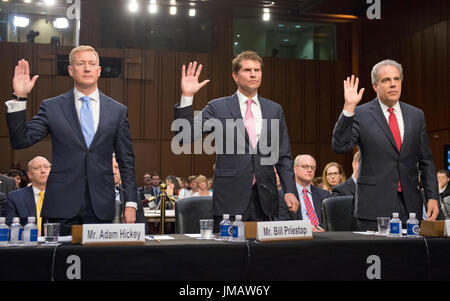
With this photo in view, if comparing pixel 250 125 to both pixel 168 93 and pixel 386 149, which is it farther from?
pixel 168 93

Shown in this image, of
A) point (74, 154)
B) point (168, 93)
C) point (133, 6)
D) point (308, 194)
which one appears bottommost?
point (308, 194)

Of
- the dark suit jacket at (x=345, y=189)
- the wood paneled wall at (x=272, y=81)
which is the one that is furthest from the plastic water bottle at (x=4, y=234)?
the wood paneled wall at (x=272, y=81)

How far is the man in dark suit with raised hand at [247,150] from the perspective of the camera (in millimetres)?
2697

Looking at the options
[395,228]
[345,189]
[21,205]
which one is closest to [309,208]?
[345,189]

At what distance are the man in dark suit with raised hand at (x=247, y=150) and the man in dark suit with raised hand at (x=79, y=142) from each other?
1.29 feet

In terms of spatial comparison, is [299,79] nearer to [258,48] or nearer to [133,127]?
[258,48]

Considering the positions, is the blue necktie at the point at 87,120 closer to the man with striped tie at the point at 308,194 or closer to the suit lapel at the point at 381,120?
the suit lapel at the point at 381,120

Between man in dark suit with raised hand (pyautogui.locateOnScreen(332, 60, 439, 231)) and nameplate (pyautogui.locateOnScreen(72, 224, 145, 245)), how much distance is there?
1139mm

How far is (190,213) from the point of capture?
3482 millimetres

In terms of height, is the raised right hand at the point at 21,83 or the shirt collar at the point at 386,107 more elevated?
the raised right hand at the point at 21,83

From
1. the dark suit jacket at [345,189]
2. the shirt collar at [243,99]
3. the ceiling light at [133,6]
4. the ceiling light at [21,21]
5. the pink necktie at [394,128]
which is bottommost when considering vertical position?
the dark suit jacket at [345,189]

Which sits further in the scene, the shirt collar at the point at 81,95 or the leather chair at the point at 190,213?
the leather chair at the point at 190,213

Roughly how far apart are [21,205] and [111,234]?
79.8 inches
